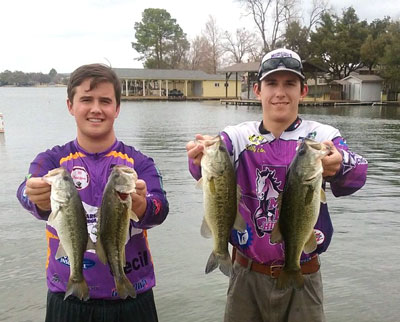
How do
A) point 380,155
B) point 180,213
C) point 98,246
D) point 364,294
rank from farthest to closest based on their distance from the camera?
point 380,155, point 180,213, point 364,294, point 98,246

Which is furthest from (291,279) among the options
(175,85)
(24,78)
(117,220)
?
(24,78)

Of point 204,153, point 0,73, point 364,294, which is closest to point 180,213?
point 364,294

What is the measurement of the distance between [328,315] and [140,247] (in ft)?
10.2

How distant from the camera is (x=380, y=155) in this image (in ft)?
51.6

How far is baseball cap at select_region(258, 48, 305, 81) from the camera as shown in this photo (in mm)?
2952

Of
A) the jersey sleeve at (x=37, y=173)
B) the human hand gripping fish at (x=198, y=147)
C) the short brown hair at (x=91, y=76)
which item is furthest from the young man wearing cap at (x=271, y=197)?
the jersey sleeve at (x=37, y=173)

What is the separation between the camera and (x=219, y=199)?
2.64 metres

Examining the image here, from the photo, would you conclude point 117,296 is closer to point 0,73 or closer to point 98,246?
point 98,246

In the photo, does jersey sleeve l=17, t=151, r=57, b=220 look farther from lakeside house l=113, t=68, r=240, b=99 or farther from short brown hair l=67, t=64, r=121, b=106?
lakeside house l=113, t=68, r=240, b=99

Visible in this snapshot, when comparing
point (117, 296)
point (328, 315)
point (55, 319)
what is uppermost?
point (117, 296)

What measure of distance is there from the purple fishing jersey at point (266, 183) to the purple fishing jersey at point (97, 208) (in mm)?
393

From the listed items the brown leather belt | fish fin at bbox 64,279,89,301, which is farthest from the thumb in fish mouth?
the brown leather belt

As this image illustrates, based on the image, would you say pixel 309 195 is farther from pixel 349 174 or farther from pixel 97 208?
pixel 97 208

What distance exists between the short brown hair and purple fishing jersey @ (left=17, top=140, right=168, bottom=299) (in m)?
0.41
